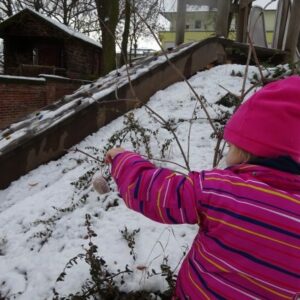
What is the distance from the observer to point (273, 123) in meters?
1.23

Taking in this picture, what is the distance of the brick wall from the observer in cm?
1155

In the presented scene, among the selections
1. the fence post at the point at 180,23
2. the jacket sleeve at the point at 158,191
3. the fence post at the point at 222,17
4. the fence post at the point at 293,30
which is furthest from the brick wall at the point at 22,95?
the jacket sleeve at the point at 158,191

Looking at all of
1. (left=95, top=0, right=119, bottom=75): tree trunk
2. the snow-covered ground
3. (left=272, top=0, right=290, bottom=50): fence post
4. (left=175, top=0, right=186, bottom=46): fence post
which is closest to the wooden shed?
(left=95, top=0, right=119, bottom=75): tree trunk

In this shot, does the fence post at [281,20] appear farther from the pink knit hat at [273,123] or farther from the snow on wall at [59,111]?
the pink knit hat at [273,123]

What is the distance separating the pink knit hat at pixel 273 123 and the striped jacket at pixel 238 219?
7cm

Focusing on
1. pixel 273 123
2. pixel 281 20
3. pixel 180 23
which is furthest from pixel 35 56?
pixel 273 123

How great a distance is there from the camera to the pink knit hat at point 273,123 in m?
1.22

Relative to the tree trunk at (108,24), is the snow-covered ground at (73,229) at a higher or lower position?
lower

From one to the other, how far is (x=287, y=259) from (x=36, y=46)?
24238mm

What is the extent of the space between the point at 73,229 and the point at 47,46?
21456 millimetres

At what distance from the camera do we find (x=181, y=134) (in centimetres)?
530

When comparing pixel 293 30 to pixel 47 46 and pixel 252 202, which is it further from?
pixel 47 46

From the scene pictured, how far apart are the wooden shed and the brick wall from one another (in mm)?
8541

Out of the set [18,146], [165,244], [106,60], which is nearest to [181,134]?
[18,146]
